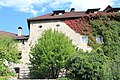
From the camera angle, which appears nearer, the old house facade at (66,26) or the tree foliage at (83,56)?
the tree foliage at (83,56)

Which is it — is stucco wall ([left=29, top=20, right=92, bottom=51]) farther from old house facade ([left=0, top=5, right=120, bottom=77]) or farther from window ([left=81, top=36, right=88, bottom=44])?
window ([left=81, top=36, right=88, bottom=44])

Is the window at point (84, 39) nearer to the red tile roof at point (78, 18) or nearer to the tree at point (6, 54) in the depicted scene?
the red tile roof at point (78, 18)

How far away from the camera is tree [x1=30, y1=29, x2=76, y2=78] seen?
3575 cm

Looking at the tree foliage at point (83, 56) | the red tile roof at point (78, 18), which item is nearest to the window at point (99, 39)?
the tree foliage at point (83, 56)

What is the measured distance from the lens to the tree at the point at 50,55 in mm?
35750

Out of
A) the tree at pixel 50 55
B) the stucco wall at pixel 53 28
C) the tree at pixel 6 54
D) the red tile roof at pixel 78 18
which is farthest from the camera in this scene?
the red tile roof at pixel 78 18

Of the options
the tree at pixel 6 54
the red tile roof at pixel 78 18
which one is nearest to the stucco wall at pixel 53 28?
the red tile roof at pixel 78 18

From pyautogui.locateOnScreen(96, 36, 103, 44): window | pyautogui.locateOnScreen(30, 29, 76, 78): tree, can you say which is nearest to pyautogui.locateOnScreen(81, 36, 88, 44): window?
pyautogui.locateOnScreen(96, 36, 103, 44): window

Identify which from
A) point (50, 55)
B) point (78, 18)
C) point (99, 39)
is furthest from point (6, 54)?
point (78, 18)

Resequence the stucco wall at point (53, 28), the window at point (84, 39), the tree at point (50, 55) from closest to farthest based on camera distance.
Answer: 1. the tree at point (50, 55)
2. the window at point (84, 39)
3. the stucco wall at point (53, 28)

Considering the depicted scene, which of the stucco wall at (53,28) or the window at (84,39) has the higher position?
the stucco wall at (53,28)

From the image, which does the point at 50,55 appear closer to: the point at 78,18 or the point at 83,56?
the point at 83,56

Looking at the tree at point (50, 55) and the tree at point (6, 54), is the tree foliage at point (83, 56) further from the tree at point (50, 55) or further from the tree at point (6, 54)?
the tree at point (6, 54)

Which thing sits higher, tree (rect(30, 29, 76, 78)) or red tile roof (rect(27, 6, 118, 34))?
red tile roof (rect(27, 6, 118, 34))
